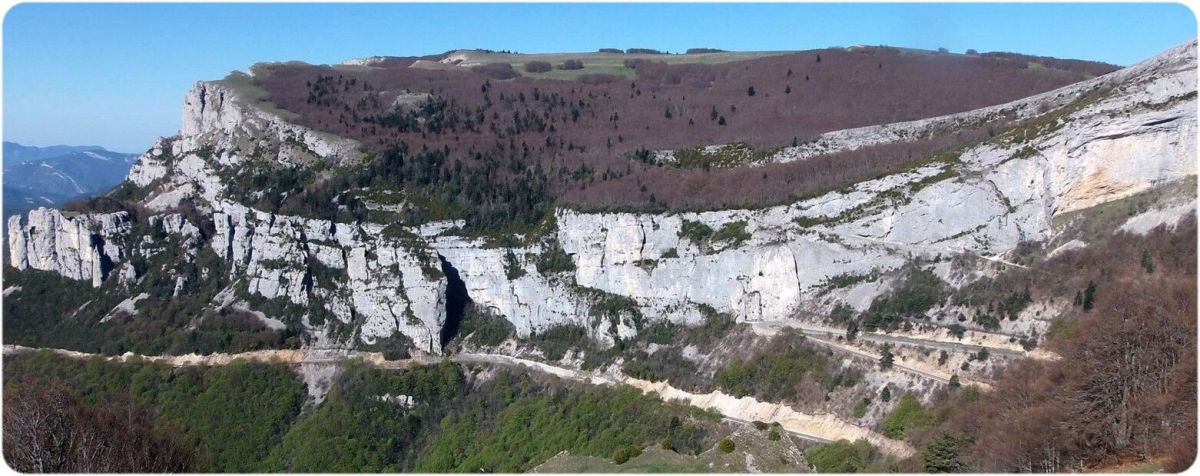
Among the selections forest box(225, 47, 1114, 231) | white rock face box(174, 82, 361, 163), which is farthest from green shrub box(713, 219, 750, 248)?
white rock face box(174, 82, 361, 163)

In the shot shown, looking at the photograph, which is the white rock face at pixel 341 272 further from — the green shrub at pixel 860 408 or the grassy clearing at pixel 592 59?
the grassy clearing at pixel 592 59

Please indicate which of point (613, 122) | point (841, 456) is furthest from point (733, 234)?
point (613, 122)

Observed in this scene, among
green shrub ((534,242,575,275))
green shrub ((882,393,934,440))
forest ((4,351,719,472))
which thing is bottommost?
forest ((4,351,719,472))

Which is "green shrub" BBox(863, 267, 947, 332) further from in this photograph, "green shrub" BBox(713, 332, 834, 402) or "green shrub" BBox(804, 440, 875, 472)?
"green shrub" BBox(804, 440, 875, 472)

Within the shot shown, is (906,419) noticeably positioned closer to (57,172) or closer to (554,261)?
(554,261)

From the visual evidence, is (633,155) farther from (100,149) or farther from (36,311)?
(100,149)

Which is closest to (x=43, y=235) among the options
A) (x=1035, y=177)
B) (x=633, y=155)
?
(x=633, y=155)
